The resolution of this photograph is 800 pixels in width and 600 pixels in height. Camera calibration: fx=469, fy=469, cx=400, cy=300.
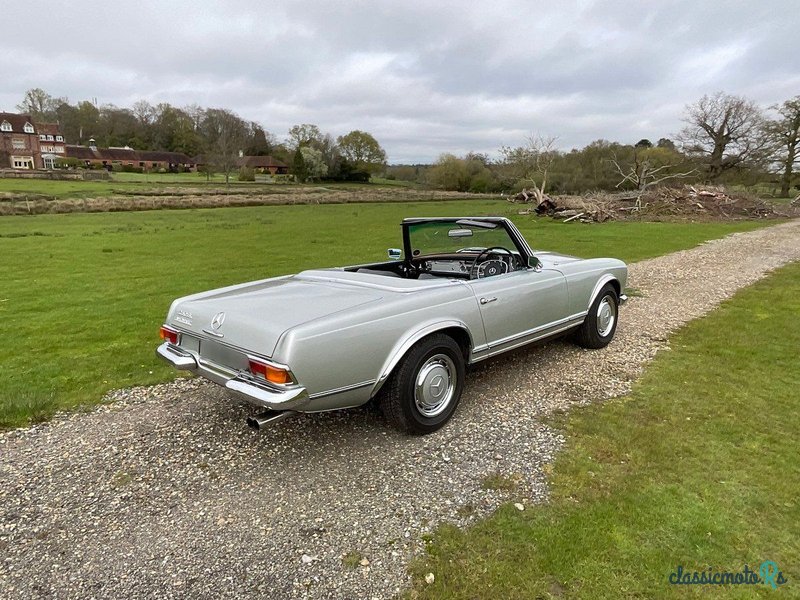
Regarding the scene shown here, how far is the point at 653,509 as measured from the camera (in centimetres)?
266

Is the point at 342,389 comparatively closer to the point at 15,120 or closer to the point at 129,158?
the point at 129,158

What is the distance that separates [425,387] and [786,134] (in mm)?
46895

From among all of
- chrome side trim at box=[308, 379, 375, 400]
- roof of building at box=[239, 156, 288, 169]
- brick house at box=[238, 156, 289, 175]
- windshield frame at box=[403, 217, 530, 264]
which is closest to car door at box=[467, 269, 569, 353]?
windshield frame at box=[403, 217, 530, 264]

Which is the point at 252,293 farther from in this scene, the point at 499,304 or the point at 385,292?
the point at 499,304

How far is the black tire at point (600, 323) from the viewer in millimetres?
5070

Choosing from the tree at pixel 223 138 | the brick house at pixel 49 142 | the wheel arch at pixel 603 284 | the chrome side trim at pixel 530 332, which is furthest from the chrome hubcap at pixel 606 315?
the brick house at pixel 49 142

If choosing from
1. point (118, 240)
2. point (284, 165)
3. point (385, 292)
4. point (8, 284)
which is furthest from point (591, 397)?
point (284, 165)

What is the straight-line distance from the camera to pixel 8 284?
9625 mm

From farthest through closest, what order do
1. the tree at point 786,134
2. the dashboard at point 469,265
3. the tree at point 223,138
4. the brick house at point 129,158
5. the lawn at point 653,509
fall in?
1. the brick house at point 129,158
2. the tree at point 223,138
3. the tree at point 786,134
4. the dashboard at point 469,265
5. the lawn at point 653,509

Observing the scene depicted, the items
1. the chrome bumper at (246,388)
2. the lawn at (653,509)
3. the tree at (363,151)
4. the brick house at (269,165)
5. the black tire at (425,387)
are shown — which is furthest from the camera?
the brick house at (269,165)

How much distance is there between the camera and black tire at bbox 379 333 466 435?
3.21m

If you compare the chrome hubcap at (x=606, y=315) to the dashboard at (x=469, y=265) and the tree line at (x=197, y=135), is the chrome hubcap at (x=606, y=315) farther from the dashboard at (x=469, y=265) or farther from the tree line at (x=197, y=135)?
the tree line at (x=197, y=135)

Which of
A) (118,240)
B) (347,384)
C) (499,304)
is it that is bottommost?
(118,240)

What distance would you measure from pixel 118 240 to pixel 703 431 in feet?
60.8
